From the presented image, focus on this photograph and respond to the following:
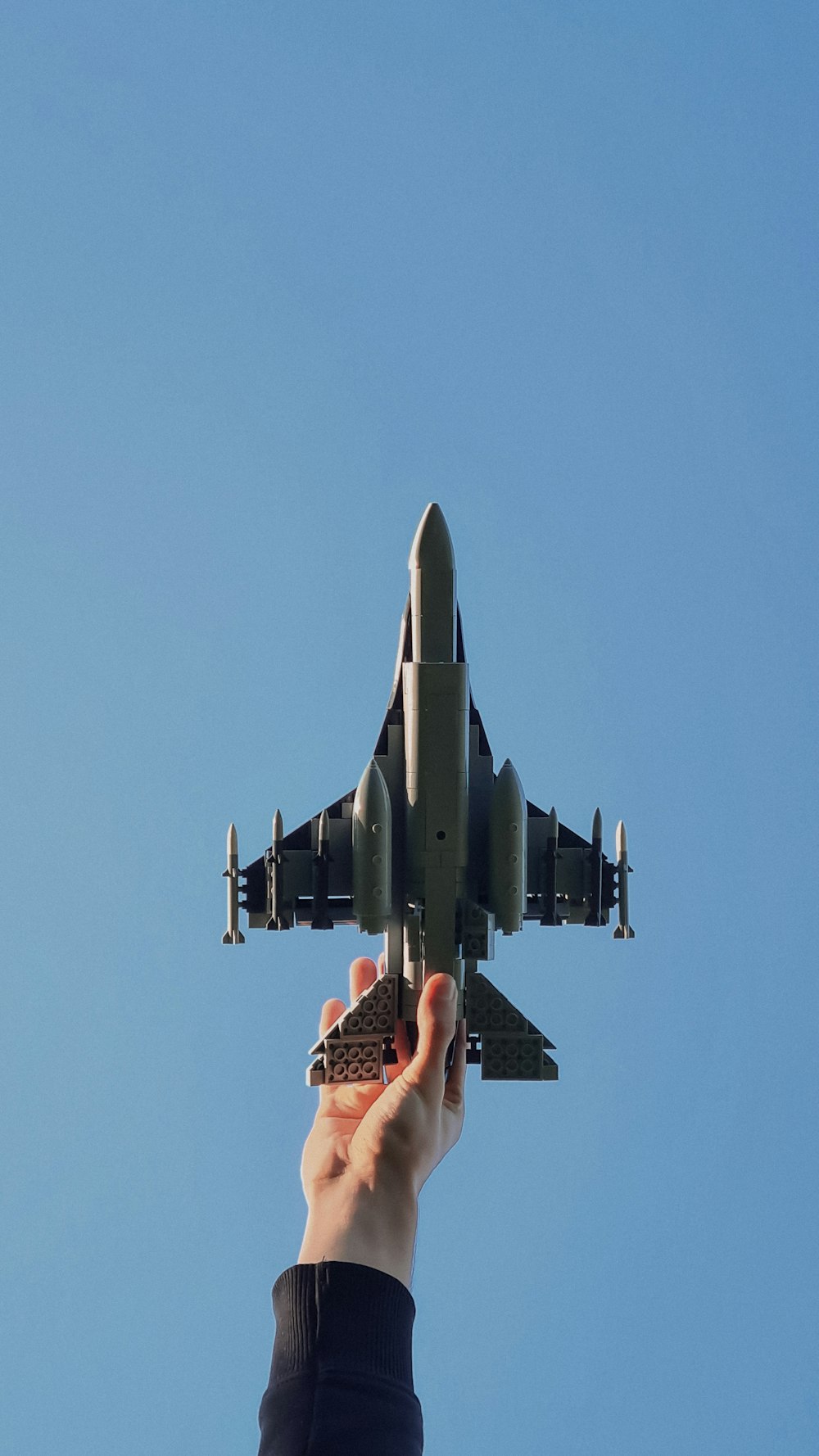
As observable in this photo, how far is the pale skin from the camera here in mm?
7203

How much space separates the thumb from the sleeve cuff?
3.02 m

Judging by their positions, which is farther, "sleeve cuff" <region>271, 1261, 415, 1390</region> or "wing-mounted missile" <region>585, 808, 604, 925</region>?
"wing-mounted missile" <region>585, 808, 604, 925</region>

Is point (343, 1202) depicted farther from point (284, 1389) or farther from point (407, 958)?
point (407, 958)

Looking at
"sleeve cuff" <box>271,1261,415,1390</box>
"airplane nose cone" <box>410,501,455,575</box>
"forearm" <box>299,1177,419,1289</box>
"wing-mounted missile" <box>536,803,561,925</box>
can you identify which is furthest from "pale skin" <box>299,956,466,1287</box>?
"airplane nose cone" <box>410,501,455,575</box>

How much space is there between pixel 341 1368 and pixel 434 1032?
4342mm

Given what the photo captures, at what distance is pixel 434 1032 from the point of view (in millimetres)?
9703

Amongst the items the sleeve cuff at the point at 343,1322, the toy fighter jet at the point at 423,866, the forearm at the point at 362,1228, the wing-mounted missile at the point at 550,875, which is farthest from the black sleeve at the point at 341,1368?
the wing-mounted missile at the point at 550,875

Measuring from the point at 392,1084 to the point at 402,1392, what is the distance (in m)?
3.75

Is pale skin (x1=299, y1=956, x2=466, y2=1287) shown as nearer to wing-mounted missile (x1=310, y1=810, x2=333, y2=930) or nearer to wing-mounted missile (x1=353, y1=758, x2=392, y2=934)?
wing-mounted missile (x1=353, y1=758, x2=392, y2=934)

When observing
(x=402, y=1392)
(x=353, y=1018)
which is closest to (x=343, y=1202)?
(x=402, y=1392)

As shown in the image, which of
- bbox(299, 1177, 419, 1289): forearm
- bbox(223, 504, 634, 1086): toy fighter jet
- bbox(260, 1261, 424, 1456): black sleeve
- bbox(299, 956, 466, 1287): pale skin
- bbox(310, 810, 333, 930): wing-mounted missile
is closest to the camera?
bbox(260, 1261, 424, 1456): black sleeve

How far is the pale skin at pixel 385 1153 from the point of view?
7203 millimetres

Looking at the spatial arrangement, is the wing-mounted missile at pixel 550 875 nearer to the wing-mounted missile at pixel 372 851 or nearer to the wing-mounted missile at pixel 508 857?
the wing-mounted missile at pixel 508 857

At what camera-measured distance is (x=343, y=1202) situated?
7.64 meters
